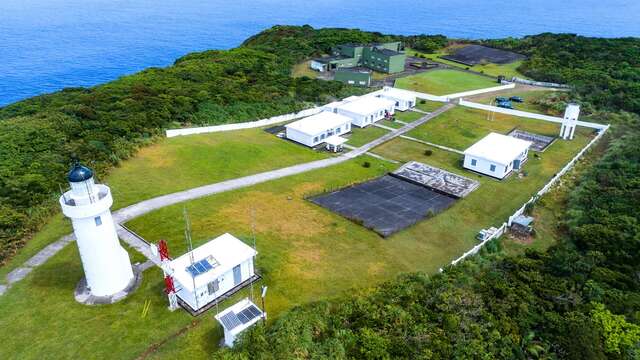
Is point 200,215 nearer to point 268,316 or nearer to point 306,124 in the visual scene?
point 268,316

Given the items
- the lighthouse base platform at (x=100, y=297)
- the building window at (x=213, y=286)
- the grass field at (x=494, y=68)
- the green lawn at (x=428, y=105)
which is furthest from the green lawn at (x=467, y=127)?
the lighthouse base platform at (x=100, y=297)

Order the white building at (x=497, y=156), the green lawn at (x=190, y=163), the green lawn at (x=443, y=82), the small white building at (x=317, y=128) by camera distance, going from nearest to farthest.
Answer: the green lawn at (x=190, y=163) → the white building at (x=497, y=156) → the small white building at (x=317, y=128) → the green lawn at (x=443, y=82)

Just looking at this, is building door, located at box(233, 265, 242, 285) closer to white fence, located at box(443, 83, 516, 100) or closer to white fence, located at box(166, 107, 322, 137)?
white fence, located at box(166, 107, 322, 137)

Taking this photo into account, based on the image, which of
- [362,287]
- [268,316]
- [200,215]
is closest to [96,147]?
[200,215]

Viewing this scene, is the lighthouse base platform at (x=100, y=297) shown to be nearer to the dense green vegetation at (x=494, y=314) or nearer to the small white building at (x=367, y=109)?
the dense green vegetation at (x=494, y=314)

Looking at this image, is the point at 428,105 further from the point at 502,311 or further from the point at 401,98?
the point at 502,311

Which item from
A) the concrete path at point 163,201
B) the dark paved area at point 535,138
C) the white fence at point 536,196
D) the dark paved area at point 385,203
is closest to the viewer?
the concrete path at point 163,201
